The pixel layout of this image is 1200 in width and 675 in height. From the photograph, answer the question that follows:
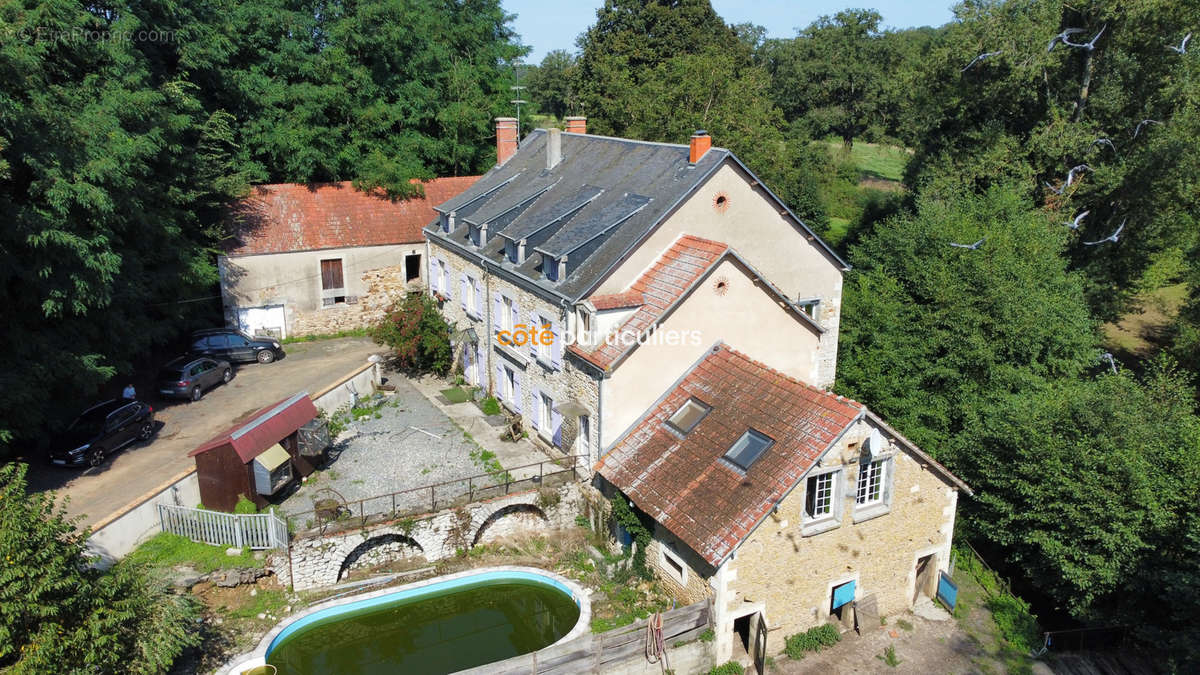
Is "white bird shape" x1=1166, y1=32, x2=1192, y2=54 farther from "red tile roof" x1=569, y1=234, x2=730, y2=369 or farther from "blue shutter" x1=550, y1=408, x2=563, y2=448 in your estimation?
"blue shutter" x1=550, y1=408, x2=563, y2=448

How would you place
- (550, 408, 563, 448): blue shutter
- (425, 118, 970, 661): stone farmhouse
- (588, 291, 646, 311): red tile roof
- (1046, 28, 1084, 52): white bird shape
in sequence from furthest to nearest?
1. (1046, 28, 1084, 52): white bird shape
2. (550, 408, 563, 448): blue shutter
3. (588, 291, 646, 311): red tile roof
4. (425, 118, 970, 661): stone farmhouse

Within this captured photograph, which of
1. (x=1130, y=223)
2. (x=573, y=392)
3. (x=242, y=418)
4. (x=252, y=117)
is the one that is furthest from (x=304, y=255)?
(x=1130, y=223)

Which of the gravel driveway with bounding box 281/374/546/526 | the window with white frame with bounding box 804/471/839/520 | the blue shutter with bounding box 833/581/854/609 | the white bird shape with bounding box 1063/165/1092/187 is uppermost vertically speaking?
the white bird shape with bounding box 1063/165/1092/187

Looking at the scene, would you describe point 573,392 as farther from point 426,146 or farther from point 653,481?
point 426,146

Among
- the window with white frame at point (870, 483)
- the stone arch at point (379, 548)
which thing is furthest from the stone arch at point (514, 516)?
the window with white frame at point (870, 483)

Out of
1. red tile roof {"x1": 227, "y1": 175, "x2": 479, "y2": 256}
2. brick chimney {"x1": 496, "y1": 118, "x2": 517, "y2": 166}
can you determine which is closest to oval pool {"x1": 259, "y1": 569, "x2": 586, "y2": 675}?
red tile roof {"x1": 227, "y1": 175, "x2": 479, "y2": 256}
